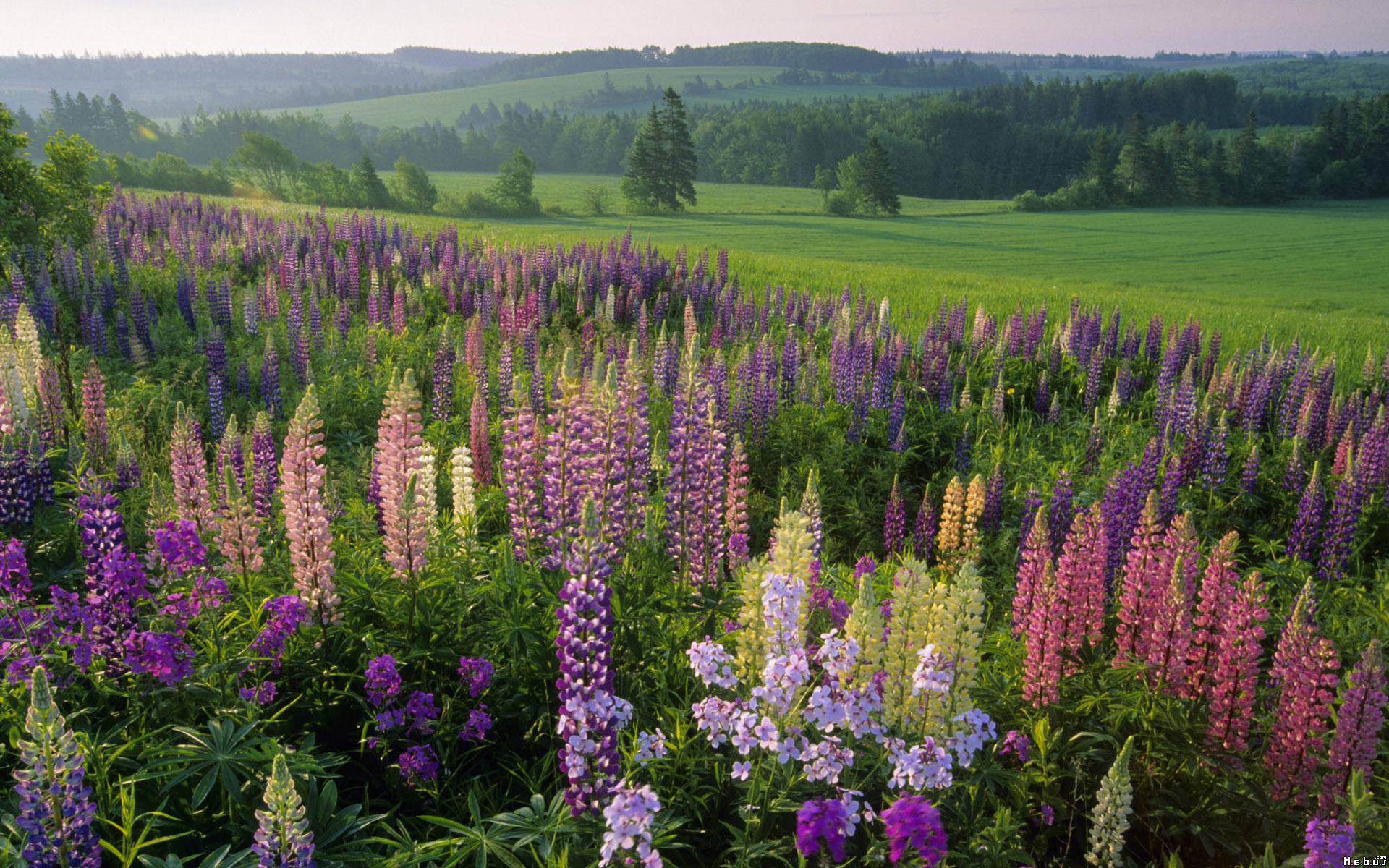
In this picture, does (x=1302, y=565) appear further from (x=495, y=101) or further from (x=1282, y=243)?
(x=495, y=101)

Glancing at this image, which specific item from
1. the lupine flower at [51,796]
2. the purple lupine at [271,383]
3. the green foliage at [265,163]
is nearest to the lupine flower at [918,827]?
the lupine flower at [51,796]

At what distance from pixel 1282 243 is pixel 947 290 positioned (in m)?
35.4

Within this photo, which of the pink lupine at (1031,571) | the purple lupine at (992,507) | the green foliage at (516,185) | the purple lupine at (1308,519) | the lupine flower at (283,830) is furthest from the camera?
the green foliage at (516,185)

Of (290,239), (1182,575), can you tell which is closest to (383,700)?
(1182,575)

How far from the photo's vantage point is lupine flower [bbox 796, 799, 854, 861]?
236 cm

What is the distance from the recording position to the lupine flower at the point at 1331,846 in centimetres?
243

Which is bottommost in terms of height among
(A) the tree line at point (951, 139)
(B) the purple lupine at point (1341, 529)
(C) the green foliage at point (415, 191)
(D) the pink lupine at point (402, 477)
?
(B) the purple lupine at point (1341, 529)

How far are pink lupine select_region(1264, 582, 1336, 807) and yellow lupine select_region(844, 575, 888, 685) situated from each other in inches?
76.7

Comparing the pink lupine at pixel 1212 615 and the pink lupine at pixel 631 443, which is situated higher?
the pink lupine at pixel 631 443

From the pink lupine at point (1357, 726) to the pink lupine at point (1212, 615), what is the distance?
614mm

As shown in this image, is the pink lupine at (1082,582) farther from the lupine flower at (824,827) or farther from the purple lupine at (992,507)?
the purple lupine at (992,507)

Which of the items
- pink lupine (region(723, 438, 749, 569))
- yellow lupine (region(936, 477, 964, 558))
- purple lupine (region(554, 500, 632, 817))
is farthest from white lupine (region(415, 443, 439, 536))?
yellow lupine (region(936, 477, 964, 558))

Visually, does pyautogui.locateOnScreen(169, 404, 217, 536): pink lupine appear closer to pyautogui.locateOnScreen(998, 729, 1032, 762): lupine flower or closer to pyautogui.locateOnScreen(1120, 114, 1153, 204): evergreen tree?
pyautogui.locateOnScreen(998, 729, 1032, 762): lupine flower

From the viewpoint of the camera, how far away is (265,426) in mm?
5426
